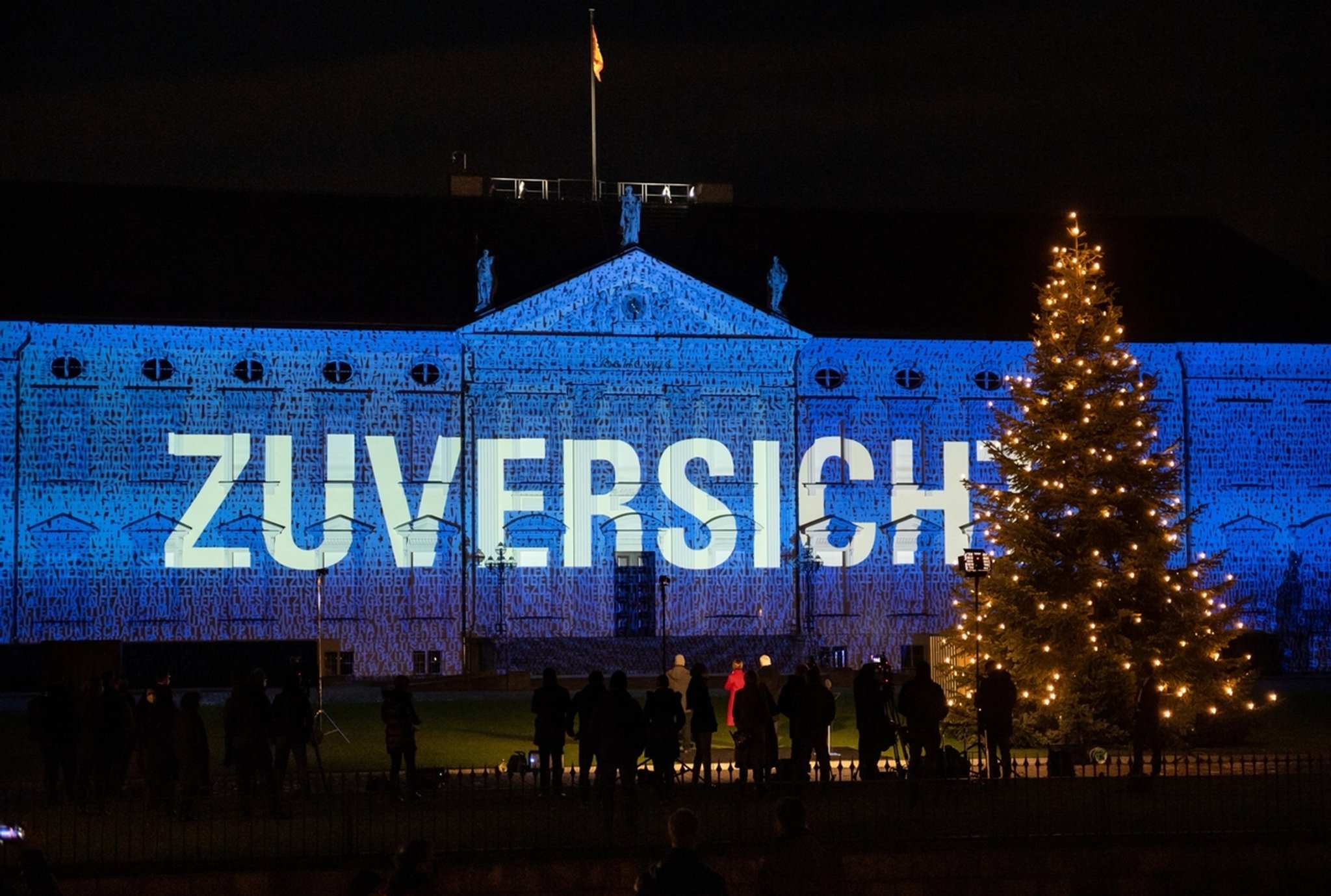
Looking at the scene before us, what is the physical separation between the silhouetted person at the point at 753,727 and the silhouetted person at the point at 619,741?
166 centimetres

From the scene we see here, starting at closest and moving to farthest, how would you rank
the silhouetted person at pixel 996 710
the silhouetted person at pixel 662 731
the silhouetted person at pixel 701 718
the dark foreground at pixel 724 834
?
the dark foreground at pixel 724 834 < the silhouetted person at pixel 662 731 < the silhouetted person at pixel 996 710 < the silhouetted person at pixel 701 718

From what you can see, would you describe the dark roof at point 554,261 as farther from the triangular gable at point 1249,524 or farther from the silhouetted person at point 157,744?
the silhouetted person at point 157,744

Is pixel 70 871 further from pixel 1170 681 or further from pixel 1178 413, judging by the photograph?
pixel 1178 413

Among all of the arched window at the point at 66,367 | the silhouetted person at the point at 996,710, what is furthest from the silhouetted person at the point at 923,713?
the arched window at the point at 66,367

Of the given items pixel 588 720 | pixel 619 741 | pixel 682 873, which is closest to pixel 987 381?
pixel 588 720

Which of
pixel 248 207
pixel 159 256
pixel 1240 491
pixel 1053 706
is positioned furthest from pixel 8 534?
pixel 1240 491

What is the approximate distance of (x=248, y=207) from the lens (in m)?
48.9

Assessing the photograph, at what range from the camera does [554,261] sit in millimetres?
48688

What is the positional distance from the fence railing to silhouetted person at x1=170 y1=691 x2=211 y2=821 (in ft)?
0.97

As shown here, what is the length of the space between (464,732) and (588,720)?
979 centimetres

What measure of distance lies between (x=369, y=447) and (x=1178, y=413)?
20316 mm

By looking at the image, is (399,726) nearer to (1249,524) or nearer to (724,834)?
(724,834)

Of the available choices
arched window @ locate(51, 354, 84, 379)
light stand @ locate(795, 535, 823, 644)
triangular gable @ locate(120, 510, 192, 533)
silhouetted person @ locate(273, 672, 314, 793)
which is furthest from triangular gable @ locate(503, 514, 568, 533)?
silhouetted person @ locate(273, 672, 314, 793)

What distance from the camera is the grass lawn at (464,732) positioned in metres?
26.4
